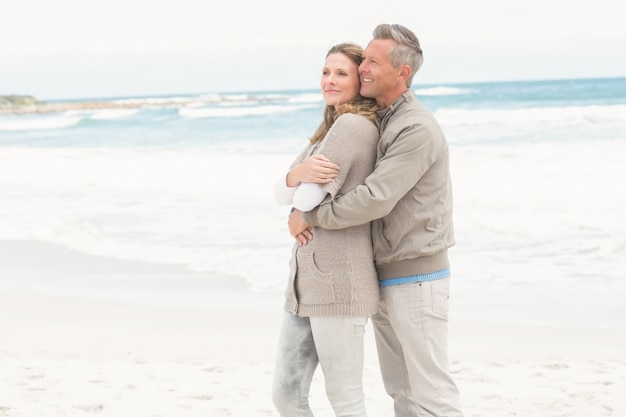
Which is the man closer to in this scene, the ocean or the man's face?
the man's face

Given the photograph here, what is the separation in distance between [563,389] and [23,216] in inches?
314

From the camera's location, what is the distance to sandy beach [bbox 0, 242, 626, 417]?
4.19 m

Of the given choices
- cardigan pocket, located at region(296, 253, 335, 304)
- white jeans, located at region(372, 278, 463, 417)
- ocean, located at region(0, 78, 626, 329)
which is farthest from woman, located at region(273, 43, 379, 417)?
ocean, located at region(0, 78, 626, 329)

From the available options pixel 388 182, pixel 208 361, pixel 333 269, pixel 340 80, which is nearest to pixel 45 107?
pixel 208 361

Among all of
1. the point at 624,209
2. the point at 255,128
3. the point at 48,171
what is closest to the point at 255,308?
the point at 624,209

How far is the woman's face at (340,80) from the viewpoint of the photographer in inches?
116

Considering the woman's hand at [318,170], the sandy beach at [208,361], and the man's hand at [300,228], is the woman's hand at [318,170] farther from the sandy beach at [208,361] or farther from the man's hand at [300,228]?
the sandy beach at [208,361]

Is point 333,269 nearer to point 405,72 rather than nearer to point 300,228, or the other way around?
point 300,228

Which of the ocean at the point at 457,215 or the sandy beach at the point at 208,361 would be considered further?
the ocean at the point at 457,215

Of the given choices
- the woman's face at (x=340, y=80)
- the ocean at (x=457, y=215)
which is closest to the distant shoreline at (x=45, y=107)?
the ocean at (x=457, y=215)

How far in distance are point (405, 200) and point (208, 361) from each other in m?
2.56

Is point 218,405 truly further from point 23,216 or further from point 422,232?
point 23,216

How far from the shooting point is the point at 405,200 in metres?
2.81

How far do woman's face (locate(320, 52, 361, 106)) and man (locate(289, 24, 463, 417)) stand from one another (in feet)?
0.17
